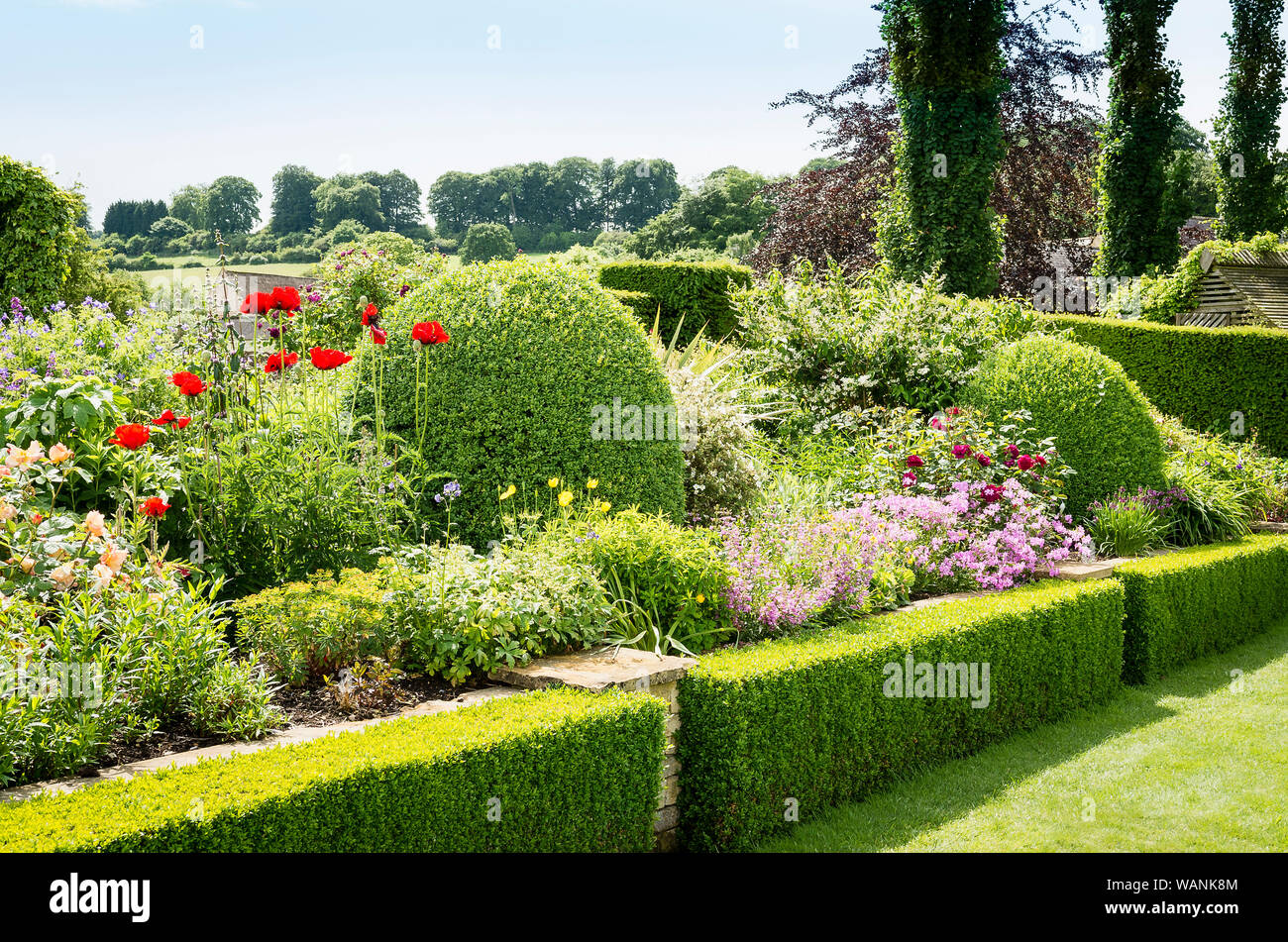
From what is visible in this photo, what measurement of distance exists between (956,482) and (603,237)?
47.1 metres

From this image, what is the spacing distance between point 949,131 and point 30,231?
550 inches

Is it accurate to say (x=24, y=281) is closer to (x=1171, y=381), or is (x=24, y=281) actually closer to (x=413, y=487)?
(x=413, y=487)

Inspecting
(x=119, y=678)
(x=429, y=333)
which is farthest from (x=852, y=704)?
(x=119, y=678)

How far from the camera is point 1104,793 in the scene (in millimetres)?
4703

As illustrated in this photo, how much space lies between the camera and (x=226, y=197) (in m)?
49.5

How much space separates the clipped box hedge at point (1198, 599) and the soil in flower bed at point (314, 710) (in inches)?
196

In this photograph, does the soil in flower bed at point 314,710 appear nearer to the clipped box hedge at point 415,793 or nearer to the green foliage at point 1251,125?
the clipped box hedge at point 415,793

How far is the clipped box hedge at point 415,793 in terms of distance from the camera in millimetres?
2590

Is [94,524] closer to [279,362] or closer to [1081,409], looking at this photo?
[279,362]

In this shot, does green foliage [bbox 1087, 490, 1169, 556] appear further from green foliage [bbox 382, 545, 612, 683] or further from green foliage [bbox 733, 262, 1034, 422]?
green foliage [bbox 382, 545, 612, 683]

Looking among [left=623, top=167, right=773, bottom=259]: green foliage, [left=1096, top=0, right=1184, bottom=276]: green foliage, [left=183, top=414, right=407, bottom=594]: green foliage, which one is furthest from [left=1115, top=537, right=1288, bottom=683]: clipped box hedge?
[left=623, top=167, right=773, bottom=259]: green foliage

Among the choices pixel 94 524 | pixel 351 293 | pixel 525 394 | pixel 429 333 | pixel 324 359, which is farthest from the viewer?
pixel 351 293

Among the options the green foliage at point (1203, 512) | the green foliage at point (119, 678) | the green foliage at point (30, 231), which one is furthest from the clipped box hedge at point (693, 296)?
the green foliage at point (119, 678)
